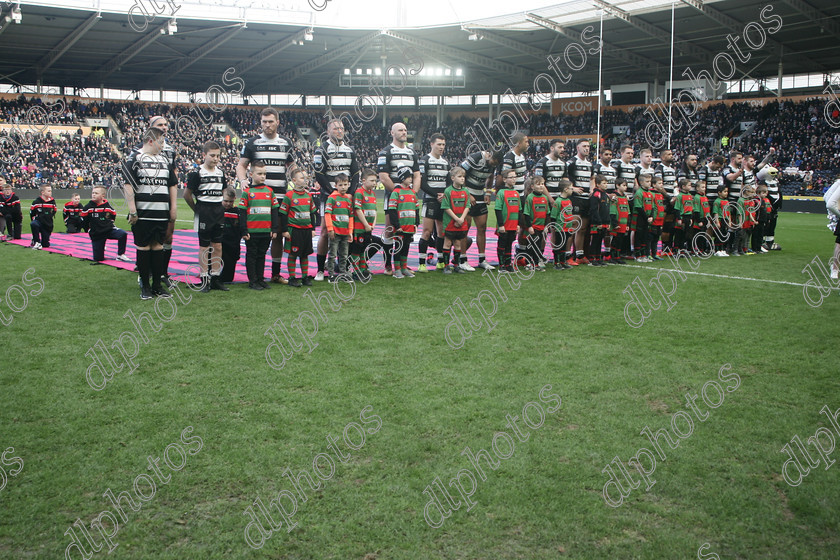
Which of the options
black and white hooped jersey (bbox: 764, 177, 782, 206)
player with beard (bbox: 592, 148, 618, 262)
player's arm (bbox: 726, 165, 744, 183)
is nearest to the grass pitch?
player with beard (bbox: 592, 148, 618, 262)

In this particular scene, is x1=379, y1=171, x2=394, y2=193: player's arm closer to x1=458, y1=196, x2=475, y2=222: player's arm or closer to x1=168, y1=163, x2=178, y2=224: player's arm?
x1=458, y1=196, x2=475, y2=222: player's arm

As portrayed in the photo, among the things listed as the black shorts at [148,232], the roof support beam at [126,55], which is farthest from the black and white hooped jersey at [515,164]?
the roof support beam at [126,55]

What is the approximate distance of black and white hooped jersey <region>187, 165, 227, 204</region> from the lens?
7.85 m

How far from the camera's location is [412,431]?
12.4ft

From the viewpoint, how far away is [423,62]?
43.4 metres

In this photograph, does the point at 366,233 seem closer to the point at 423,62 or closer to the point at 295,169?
the point at 295,169

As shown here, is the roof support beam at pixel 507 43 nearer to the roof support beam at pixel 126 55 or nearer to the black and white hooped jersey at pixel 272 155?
the roof support beam at pixel 126 55

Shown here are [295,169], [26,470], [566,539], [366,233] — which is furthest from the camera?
[295,169]

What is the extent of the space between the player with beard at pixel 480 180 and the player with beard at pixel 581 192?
1.44 meters

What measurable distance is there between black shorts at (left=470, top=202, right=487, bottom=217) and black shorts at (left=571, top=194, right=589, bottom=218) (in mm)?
1552

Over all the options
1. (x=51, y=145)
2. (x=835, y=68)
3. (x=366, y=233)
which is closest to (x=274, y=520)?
(x=366, y=233)

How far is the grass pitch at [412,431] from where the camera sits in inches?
109

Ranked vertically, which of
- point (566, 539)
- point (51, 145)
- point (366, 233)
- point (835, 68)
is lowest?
point (566, 539)

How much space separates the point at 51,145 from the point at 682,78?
4094cm
